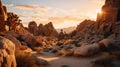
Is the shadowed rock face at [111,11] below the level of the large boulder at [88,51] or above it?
above

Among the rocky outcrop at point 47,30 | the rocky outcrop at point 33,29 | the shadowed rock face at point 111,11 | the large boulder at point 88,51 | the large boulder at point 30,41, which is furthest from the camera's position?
the rocky outcrop at point 47,30

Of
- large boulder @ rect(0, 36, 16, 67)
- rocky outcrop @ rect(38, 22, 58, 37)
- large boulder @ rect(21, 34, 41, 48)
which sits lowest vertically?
rocky outcrop @ rect(38, 22, 58, 37)

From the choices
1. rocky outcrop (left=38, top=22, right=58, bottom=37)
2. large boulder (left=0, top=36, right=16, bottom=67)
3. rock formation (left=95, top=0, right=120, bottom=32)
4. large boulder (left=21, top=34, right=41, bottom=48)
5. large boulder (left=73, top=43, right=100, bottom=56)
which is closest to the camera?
large boulder (left=0, top=36, right=16, bottom=67)

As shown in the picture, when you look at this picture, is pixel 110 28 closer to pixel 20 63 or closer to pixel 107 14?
pixel 107 14

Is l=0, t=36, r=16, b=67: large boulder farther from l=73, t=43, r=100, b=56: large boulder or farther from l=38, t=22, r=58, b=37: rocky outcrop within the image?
l=38, t=22, r=58, b=37: rocky outcrop

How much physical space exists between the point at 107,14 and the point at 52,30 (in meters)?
43.8

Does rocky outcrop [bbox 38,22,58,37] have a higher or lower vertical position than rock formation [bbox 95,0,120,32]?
lower

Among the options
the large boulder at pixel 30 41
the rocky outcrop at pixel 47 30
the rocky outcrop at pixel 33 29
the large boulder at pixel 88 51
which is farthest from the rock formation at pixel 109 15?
the rocky outcrop at pixel 33 29

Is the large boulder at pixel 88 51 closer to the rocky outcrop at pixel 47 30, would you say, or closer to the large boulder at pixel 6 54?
the large boulder at pixel 6 54

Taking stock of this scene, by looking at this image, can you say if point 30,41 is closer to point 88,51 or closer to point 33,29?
point 88,51

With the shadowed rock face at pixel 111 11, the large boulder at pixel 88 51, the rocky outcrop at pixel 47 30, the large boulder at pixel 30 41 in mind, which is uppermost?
the shadowed rock face at pixel 111 11

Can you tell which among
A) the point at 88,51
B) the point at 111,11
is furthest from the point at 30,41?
the point at 111,11

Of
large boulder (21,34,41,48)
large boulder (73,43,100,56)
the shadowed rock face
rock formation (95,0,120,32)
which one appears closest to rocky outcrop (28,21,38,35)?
the shadowed rock face

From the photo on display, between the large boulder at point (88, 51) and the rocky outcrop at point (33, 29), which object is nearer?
the large boulder at point (88, 51)
